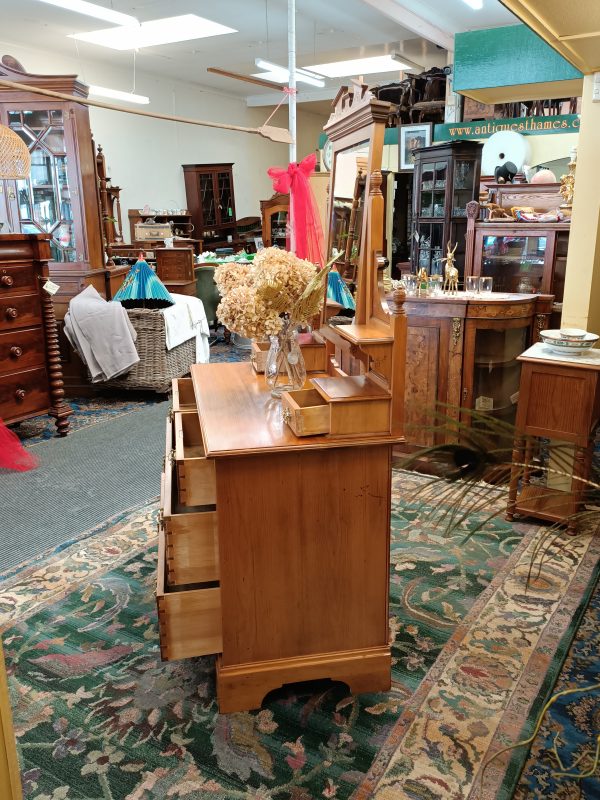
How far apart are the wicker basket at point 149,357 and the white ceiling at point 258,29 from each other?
443 cm

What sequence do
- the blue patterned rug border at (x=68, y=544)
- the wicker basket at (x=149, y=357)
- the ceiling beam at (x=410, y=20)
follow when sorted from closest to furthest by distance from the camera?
the blue patterned rug border at (x=68, y=544), the wicker basket at (x=149, y=357), the ceiling beam at (x=410, y=20)

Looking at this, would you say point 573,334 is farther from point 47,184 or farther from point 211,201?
point 211,201

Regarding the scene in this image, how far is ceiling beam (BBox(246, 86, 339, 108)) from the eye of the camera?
13461mm

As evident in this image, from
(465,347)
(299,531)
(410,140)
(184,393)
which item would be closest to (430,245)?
(410,140)

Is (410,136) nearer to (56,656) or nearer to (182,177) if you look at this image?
(182,177)

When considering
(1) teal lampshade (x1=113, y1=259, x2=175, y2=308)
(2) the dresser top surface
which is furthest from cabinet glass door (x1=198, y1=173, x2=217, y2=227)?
(2) the dresser top surface

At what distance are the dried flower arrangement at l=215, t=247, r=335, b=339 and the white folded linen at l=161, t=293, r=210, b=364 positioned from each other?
3400mm

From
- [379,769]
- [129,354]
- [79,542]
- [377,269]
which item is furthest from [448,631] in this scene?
[129,354]

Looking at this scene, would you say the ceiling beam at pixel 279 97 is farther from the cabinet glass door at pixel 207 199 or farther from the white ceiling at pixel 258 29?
the cabinet glass door at pixel 207 199

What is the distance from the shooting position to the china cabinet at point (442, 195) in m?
7.67

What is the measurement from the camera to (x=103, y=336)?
205 inches

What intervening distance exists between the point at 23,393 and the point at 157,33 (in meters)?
6.63

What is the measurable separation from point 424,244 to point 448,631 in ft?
21.4

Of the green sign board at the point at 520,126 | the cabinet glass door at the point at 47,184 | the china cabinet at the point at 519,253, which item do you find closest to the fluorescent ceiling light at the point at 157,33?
the cabinet glass door at the point at 47,184
